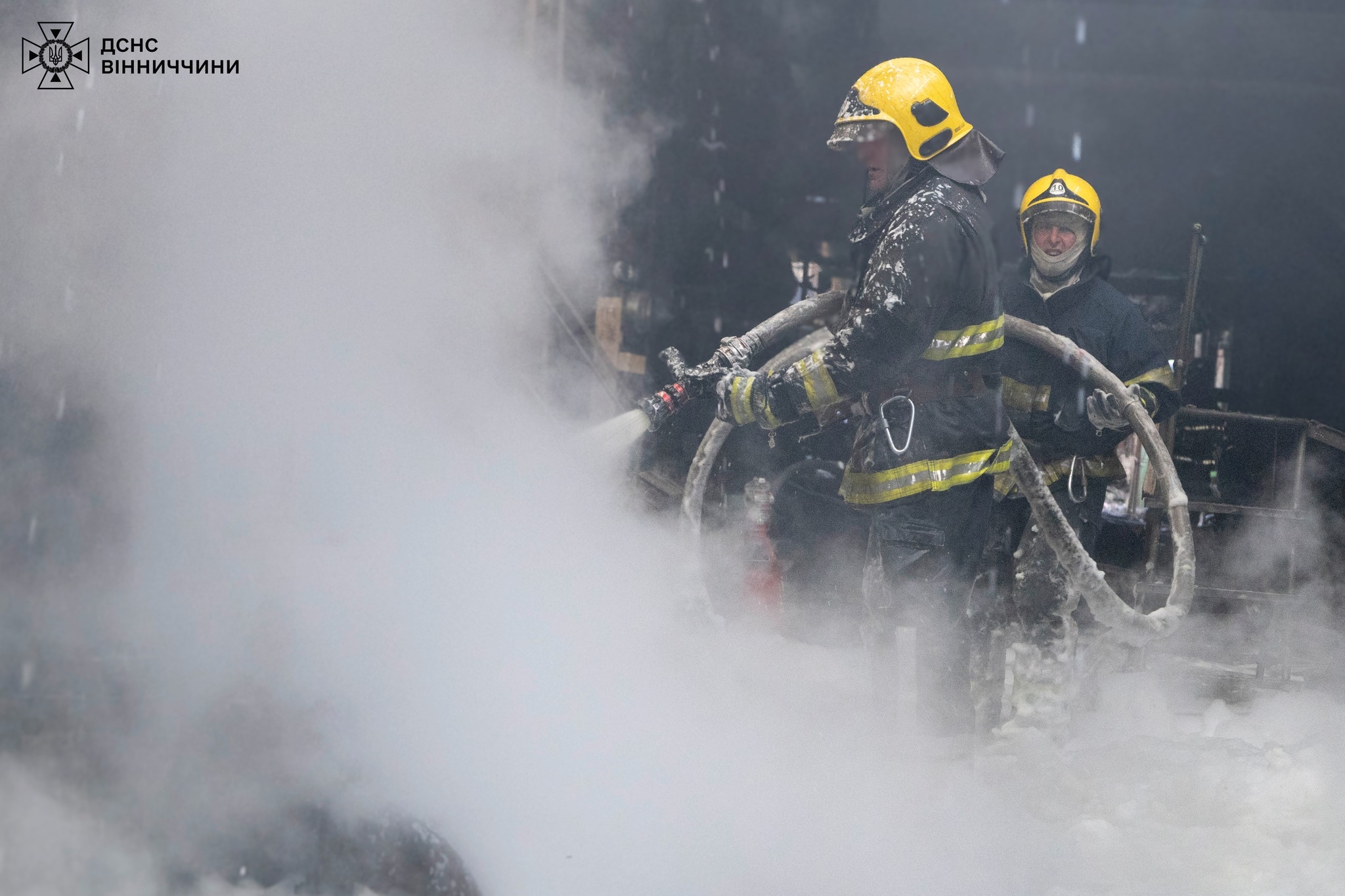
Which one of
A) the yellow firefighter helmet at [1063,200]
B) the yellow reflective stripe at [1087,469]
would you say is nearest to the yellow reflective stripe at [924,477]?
the yellow reflective stripe at [1087,469]

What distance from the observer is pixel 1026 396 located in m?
4.23

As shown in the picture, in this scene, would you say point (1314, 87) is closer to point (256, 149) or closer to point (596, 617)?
point (596, 617)

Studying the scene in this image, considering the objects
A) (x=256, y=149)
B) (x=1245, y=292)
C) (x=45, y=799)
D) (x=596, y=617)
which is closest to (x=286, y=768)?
(x=45, y=799)

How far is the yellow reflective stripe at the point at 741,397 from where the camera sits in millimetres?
3379

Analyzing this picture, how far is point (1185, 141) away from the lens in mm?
10258

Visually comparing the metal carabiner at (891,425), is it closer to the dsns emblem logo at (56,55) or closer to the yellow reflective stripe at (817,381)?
the yellow reflective stripe at (817,381)

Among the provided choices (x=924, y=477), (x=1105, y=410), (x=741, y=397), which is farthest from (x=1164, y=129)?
(x=741, y=397)

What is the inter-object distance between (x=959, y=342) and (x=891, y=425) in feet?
1.11

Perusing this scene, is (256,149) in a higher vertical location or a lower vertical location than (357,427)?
higher

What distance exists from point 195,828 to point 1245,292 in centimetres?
1002

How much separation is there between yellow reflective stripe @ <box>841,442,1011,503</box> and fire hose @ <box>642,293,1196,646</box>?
40 centimetres

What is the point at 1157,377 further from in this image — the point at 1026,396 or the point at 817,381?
the point at 817,381

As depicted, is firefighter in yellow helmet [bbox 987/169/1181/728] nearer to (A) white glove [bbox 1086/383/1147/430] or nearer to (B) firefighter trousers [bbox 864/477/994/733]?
(A) white glove [bbox 1086/383/1147/430]

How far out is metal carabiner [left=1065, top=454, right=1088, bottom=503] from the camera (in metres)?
4.32
